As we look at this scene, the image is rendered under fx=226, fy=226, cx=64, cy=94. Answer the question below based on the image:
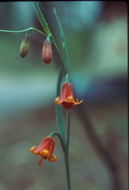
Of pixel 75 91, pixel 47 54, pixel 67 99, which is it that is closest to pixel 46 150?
pixel 67 99

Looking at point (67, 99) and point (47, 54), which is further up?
point (47, 54)

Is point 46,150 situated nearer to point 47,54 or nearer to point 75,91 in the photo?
point 47,54

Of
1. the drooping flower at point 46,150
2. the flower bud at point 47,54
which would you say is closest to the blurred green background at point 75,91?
the flower bud at point 47,54

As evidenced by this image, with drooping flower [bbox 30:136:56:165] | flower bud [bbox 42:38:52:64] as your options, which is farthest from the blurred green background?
drooping flower [bbox 30:136:56:165]

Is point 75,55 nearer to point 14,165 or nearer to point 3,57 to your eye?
point 3,57

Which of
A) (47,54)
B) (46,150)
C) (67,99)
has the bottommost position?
(46,150)

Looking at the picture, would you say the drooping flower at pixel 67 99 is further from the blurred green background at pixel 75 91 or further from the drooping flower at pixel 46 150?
the blurred green background at pixel 75 91

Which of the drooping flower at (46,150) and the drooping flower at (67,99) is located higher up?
the drooping flower at (67,99)

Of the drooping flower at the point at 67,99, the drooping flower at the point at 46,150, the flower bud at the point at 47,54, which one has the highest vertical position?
the flower bud at the point at 47,54

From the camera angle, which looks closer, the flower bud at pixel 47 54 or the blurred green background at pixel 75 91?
the flower bud at pixel 47 54
